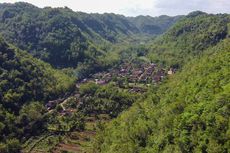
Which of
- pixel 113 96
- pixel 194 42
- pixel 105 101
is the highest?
pixel 194 42

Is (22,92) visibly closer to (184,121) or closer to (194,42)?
(184,121)

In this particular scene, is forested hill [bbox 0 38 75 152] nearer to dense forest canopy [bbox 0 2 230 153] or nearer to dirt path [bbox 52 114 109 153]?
dense forest canopy [bbox 0 2 230 153]

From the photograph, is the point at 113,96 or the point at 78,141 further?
the point at 113,96

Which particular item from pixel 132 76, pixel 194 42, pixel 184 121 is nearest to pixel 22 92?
pixel 132 76

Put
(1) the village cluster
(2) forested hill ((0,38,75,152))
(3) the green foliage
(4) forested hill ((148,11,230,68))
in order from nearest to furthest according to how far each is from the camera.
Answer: (2) forested hill ((0,38,75,152))
(3) the green foliage
(1) the village cluster
(4) forested hill ((148,11,230,68))

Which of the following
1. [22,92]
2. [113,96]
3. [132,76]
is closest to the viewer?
[22,92]

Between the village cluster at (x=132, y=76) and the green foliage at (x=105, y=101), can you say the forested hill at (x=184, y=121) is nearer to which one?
the green foliage at (x=105, y=101)

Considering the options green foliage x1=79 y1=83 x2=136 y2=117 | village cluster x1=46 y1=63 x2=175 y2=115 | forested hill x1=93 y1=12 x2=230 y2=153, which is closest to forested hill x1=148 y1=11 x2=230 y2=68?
village cluster x1=46 y1=63 x2=175 y2=115

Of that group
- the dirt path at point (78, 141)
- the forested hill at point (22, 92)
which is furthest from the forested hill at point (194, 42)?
the dirt path at point (78, 141)

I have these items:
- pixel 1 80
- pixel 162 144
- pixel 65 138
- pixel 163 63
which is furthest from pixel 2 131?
pixel 163 63

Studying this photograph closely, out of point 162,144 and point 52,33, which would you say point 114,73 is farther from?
point 162,144
